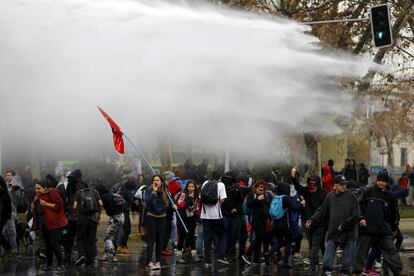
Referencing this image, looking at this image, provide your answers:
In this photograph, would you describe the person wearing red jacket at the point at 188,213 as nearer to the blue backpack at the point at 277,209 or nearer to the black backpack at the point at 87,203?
the blue backpack at the point at 277,209

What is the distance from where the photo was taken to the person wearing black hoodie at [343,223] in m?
14.7

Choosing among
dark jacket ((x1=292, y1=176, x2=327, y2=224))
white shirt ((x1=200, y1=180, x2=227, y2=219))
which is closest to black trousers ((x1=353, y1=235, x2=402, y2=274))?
dark jacket ((x1=292, y1=176, x2=327, y2=224))

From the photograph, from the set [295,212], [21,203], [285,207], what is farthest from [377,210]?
[21,203]

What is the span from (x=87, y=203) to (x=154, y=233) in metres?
1.20

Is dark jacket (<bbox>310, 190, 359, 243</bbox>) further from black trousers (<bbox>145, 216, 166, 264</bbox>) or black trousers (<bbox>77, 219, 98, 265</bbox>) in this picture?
black trousers (<bbox>77, 219, 98, 265</bbox>)

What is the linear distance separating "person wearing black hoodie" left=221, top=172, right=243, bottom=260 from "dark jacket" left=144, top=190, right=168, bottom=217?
168 centimetres

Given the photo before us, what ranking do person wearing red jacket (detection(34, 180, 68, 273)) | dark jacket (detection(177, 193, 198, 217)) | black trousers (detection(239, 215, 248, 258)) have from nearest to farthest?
person wearing red jacket (detection(34, 180, 68, 273))
black trousers (detection(239, 215, 248, 258))
dark jacket (detection(177, 193, 198, 217))

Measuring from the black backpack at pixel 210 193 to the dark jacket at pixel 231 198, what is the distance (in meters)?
0.59

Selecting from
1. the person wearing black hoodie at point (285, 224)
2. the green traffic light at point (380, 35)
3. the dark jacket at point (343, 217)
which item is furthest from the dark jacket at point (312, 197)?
the green traffic light at point (380, 35)

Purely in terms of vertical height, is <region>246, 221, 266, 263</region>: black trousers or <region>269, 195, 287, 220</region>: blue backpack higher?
<region>269, 195, 287, 220</region>: blue backpack

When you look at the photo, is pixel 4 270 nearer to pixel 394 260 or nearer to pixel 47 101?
pixel 394 260

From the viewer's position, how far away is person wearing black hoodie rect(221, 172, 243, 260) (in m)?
17.6

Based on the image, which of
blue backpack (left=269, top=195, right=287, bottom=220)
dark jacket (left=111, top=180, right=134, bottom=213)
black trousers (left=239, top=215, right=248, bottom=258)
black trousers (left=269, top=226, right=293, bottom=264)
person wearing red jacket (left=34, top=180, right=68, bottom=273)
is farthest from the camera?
dark jacket (left=111, top=180, right=134, bottom=213)

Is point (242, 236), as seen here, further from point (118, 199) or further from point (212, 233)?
point (118, 199)
